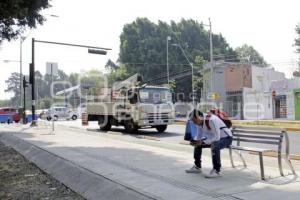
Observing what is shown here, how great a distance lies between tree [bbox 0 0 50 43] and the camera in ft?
45.3

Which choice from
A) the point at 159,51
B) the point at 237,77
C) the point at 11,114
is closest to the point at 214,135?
the point at 237,77

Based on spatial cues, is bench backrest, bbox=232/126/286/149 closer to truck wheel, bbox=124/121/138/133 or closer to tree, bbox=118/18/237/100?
truck wheel, bbox=124/121/138/133

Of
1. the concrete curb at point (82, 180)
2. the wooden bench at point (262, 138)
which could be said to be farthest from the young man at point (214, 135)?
the concrete curb at point (82, 180)

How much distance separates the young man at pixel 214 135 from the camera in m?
8.40

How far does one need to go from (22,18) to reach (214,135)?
959cm

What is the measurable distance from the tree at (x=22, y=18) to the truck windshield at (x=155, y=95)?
757 cm

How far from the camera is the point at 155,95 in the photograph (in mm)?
23938

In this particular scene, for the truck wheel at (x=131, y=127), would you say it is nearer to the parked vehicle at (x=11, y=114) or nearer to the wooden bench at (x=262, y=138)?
the wooden bench at (x=262, y=138)

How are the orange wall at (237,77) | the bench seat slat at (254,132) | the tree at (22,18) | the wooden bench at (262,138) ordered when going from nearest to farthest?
the wooden bench at (262,138) < the bench seat slat at (254,132) < the tree at (22,18) < the orange wall at (237,77)

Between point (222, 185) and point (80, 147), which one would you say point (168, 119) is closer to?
point (80, 147)

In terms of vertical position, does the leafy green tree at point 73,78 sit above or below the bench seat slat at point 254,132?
above

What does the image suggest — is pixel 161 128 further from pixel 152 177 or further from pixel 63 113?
pixel 63 113

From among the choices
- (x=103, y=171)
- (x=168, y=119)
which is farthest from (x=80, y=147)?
(x=168, y=119)

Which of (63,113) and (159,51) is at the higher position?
(159,51)
